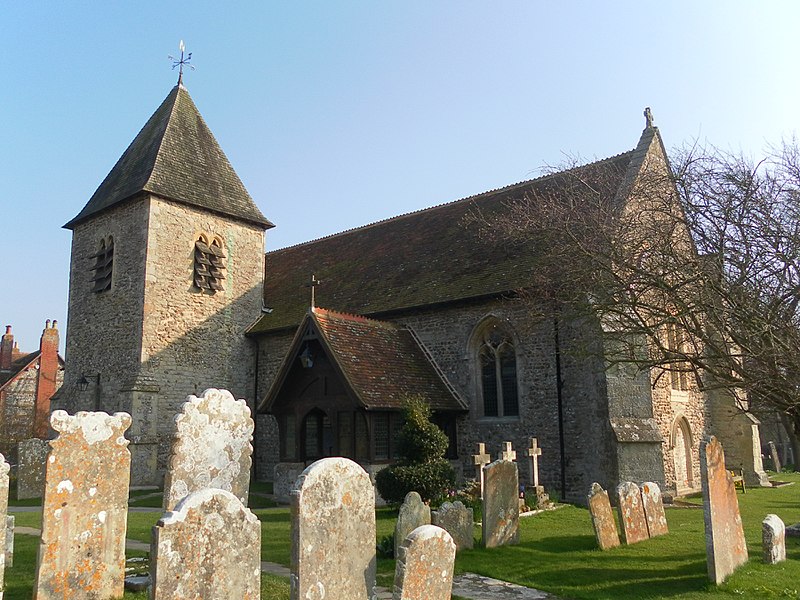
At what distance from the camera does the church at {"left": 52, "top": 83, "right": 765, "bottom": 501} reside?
1562 cm

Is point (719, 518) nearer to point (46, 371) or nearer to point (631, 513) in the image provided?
point (631, 513)

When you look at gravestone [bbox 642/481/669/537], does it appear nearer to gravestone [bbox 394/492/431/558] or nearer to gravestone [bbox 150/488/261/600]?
gravestone [bbox 394/492/431/558]

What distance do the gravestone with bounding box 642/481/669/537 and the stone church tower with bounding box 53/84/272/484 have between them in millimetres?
14323

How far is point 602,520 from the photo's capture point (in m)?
10.0

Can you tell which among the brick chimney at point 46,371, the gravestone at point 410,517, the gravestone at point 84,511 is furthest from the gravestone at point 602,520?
the brick chimney at point 46,371

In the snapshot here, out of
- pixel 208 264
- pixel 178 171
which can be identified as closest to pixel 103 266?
pixel 208 264

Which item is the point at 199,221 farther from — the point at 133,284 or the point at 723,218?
the point at 723,218

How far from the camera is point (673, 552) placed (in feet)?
31.9

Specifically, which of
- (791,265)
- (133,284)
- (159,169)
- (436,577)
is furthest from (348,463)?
(159,169)

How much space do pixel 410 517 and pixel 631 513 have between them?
392cm

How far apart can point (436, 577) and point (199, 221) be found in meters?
19.3

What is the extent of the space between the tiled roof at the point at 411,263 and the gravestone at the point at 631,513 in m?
6.79

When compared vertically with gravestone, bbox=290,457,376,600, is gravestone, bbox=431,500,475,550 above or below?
below

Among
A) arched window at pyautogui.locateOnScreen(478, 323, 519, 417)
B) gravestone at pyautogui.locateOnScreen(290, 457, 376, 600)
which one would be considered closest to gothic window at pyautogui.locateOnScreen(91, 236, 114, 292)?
arched window at pyautogui.locateOnScreen(478, 323, 519, 417)
